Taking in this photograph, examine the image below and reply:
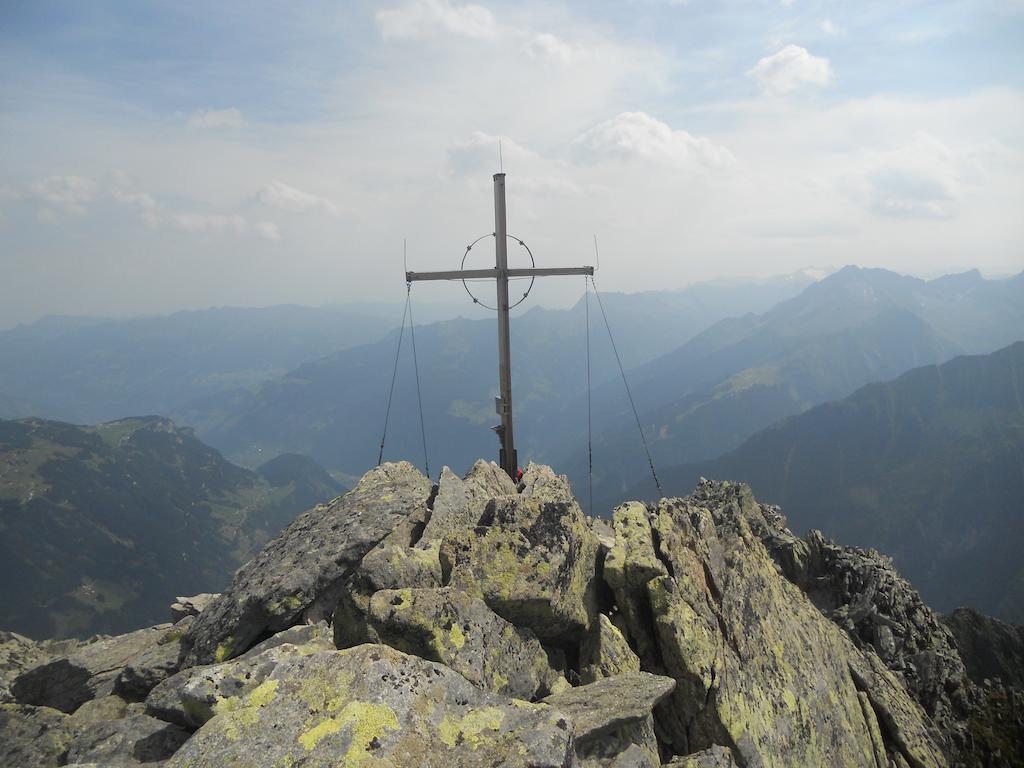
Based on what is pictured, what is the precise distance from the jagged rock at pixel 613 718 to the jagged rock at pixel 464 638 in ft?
2.15

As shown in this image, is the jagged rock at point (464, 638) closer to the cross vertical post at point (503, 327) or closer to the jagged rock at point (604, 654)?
the jagged rock at point (604, 654)

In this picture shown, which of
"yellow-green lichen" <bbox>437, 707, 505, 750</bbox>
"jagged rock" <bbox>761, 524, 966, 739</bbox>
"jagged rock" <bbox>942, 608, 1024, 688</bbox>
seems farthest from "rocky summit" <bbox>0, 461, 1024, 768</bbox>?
"jagged rock" <bbox>942, 608, 1024, 688</bbox>

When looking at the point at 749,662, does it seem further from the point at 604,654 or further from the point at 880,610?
the point at 880,610

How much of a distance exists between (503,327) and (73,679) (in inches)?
637

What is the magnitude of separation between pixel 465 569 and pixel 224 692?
15.0 ft

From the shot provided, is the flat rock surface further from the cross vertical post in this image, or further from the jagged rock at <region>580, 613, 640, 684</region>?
the cross vertical post

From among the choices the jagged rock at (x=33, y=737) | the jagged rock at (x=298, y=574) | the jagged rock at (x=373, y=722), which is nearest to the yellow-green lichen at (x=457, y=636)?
the jagged rock at (x=373, y=722)

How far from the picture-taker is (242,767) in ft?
22.4

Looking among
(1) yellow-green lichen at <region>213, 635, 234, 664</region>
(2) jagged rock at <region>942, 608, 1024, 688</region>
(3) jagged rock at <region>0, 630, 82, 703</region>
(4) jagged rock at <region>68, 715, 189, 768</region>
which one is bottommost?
(2) jagged rock at <region>942, 608, 1024, 688</region>

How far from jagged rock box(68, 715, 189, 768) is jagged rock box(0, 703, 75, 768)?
339mm

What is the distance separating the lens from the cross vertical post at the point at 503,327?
68.9ft

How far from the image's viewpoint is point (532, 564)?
1159 cm

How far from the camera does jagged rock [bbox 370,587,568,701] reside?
9500mm

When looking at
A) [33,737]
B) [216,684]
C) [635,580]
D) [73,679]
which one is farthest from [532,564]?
[73,679]
